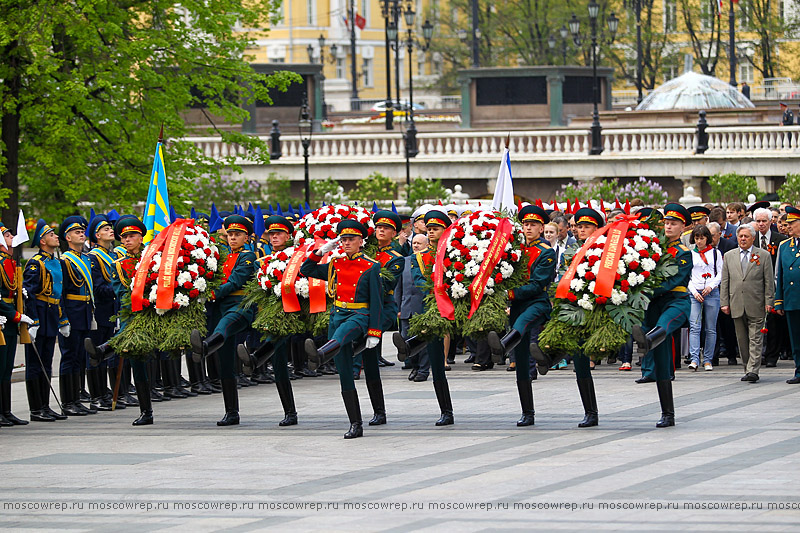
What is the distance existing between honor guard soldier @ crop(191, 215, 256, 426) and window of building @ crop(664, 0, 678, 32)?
2224 inches

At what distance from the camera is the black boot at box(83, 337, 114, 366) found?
49.2 feet

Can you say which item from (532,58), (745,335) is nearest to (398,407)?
(745,335)

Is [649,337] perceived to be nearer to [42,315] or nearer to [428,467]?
[428,467]

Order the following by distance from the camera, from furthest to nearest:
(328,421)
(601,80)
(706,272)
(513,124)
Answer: (601,80) → (513,124) → (706,272) → (328,421)

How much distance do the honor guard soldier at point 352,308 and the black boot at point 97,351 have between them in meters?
2.61

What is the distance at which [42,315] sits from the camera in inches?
640

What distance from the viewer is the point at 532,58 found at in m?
72.6

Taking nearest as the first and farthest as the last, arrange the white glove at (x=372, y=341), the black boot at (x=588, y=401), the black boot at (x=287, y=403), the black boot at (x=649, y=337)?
1. the black boot at (x=649, y=337)
2. the black boot at (x=588, y=401)
3. the white glove at (x=372, y=341)
4. the black boot at (x=287, y=403)

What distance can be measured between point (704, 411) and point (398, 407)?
340 cm

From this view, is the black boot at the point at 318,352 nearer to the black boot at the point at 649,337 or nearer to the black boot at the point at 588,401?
the black boot at the point at 588,401

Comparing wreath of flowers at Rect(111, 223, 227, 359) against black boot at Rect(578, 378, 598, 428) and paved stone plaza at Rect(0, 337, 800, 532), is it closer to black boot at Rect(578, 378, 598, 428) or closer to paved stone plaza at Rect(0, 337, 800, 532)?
paved stone plaza at Rect(0, 337, 800, 532)

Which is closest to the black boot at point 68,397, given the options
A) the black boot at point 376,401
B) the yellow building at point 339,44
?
the black boot at point 376,401

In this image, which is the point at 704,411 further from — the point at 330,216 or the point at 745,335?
the point at 330,216

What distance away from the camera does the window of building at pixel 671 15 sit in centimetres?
6991
